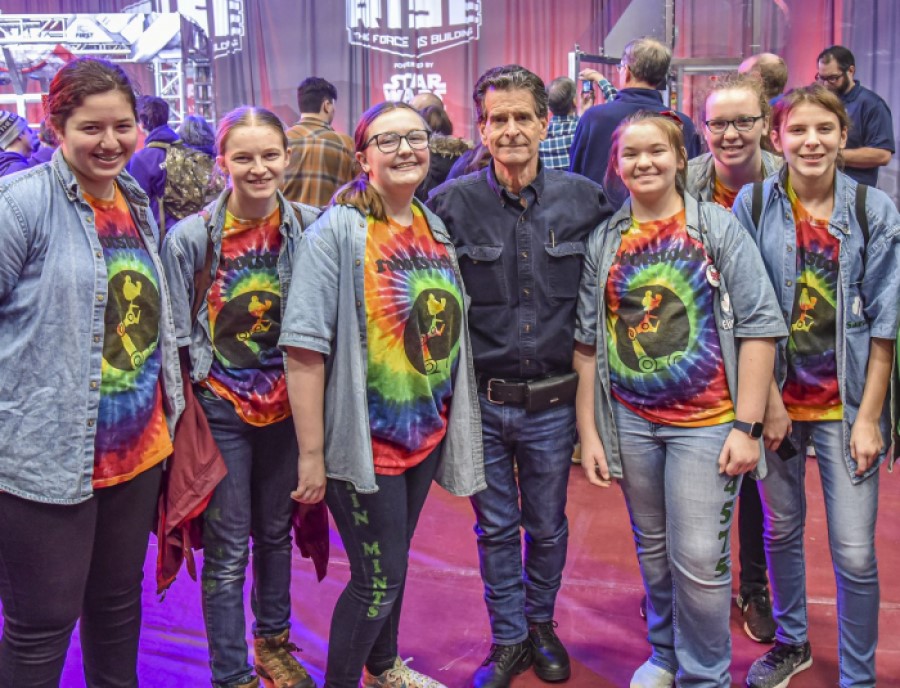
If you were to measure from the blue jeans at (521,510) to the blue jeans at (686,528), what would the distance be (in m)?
0.20

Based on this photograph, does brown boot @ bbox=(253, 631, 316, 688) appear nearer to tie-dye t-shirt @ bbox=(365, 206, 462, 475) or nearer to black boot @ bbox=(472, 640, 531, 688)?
black boot @ bbox=(472, 640, 531, 688)

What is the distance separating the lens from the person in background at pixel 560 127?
457 cm

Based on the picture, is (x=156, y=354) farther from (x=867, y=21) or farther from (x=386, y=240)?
(x=867, y=21)

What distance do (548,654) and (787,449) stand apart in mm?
919

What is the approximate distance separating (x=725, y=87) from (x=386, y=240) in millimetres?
1161

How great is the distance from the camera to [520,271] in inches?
91.9

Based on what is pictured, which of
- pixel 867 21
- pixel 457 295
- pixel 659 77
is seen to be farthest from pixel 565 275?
pixel 867 21

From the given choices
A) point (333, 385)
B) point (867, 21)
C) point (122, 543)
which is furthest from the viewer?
point (867, 21)

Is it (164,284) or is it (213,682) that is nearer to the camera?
(164,284)

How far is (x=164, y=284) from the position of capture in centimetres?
200

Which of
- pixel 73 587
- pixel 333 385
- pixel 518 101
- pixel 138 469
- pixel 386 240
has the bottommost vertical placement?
pixel 73 587

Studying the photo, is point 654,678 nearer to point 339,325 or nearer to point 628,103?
point 339,325

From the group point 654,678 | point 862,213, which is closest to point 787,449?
point 862,213

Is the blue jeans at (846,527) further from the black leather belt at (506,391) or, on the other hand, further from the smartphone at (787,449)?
the black leather belt at (506,391)
